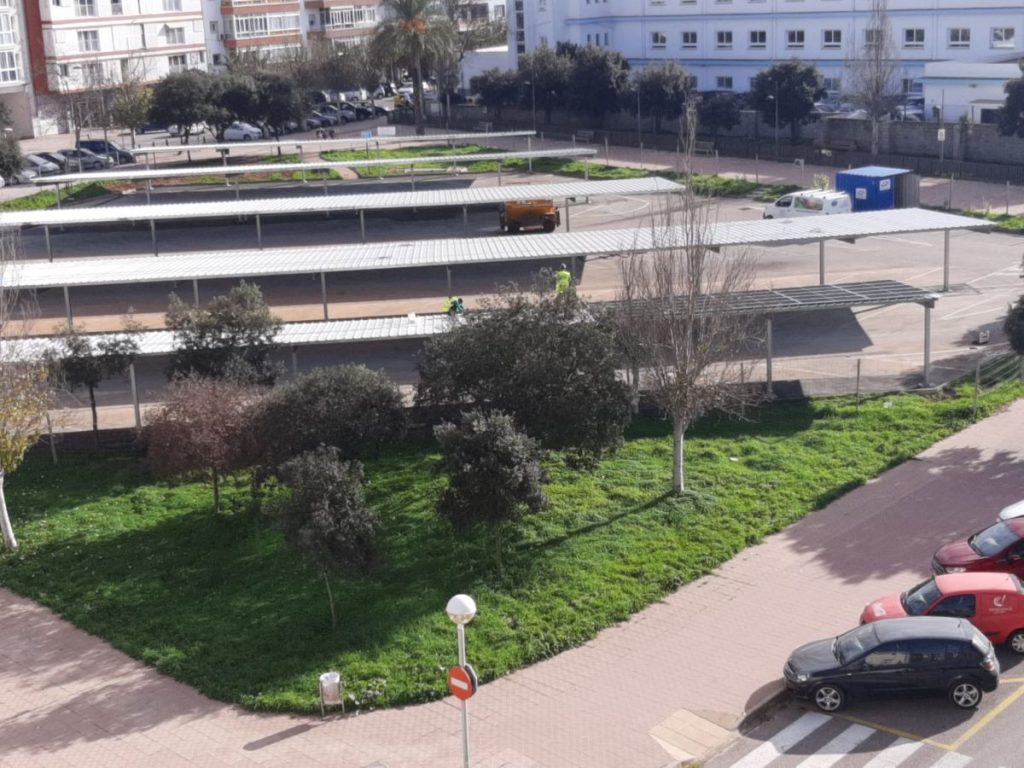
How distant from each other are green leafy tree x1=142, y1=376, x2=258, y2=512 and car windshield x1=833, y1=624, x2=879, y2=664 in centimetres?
988

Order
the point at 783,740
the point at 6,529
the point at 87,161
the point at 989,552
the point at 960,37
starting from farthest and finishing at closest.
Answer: the point at 87,161, the point at 960,37, the point at 6,529, the point at 989,552, the point at 783,740

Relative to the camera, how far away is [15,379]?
22.3m

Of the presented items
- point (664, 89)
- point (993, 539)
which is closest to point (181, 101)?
point (664, 89)

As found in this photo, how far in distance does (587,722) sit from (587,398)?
5856 millimetres

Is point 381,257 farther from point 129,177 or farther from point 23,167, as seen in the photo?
point 23,167

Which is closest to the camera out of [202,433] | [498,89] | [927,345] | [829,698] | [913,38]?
[829,698]

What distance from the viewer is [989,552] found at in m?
18.9

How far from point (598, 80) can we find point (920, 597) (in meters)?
53.7

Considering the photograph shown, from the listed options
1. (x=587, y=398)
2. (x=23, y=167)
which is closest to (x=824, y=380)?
(x=587, y=398)

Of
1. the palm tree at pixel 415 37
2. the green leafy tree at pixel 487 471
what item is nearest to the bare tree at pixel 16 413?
the green leafy tree at pixel 487 471

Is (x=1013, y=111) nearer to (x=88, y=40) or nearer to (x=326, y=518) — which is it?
(x=326, y=518)

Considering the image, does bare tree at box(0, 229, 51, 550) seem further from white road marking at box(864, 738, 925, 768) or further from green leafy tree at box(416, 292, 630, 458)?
white road marking at box(864, 738, 925, 768)

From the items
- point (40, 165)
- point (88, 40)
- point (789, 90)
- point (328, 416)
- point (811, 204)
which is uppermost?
point (88, 40)

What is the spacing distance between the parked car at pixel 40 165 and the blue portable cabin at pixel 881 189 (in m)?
38.3
